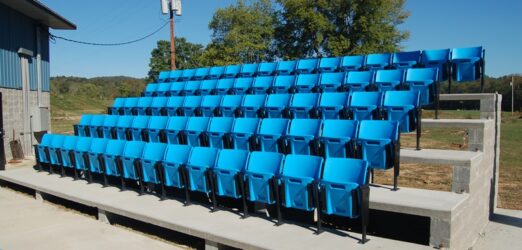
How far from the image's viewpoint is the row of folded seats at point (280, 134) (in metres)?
5.06

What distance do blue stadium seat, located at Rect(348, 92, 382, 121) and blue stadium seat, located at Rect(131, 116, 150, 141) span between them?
146 inches

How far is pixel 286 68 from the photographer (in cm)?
986

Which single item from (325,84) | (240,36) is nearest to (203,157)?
(325,84)

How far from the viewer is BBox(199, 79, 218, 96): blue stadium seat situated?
9.72m

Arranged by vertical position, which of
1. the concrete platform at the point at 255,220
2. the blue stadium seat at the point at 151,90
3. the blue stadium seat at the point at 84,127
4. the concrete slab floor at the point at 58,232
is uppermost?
the blue stadium seat at the point at 151,90

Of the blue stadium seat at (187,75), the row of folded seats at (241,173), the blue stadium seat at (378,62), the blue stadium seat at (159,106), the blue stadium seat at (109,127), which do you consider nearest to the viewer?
the row of folded seats at (241,173)

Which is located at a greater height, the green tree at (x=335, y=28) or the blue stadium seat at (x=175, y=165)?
the green tree at (x=335, y=28)

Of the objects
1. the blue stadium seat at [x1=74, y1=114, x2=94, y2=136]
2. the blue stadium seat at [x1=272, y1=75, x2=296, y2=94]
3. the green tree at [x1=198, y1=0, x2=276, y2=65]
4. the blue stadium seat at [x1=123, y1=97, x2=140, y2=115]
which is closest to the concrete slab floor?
the blue stadium seat at [x1=74, y1=114, x2=94, y2=136]

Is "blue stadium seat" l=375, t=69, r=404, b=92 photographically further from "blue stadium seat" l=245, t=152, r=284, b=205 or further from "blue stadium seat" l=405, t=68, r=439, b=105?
"blue stadium seat" l=245, t=152, r=284, b=205

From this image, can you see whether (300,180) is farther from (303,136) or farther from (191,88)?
(191,88)

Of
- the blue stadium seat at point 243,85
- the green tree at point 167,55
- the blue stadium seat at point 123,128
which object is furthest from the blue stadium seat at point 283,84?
the green tree at point 167,55

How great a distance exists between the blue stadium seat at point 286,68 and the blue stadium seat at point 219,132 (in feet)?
10.5

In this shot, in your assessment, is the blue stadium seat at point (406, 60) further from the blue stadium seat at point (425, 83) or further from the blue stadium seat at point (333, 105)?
the blue stadium seat at point (333, 105)

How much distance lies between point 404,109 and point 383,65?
2.79 m
